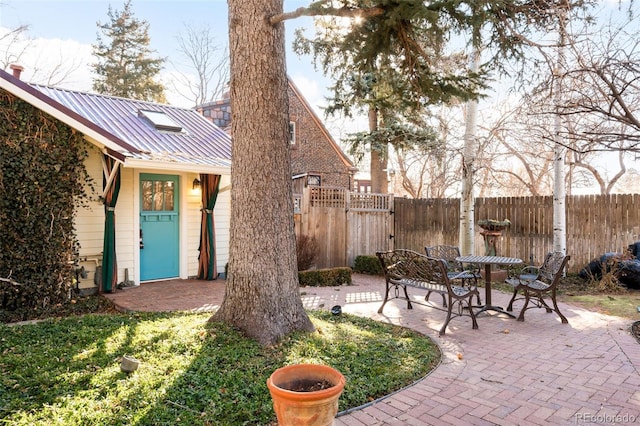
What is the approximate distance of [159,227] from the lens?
798 centimetres

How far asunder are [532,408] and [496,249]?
6974 millimetres

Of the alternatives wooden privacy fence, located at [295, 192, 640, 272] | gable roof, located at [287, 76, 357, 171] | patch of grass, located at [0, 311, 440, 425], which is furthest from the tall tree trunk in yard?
patch of grass, located at [0, 311, 440, 425]

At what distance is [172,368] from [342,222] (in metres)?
7.46

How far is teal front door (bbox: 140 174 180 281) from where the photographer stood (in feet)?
25.6

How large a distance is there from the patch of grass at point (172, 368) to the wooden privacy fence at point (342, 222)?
5.28 metres

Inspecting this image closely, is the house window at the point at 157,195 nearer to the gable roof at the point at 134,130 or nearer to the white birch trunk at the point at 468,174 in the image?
the gable roof at the point at 134,130

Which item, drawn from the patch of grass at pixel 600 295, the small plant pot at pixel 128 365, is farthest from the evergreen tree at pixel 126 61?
the small plant pot at pixel 128 365

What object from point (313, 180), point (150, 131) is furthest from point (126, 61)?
point (150, 131)

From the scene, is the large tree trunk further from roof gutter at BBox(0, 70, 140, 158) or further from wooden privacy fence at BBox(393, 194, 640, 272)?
wooden privacy fence at BBox(393, 194, 640, 272)

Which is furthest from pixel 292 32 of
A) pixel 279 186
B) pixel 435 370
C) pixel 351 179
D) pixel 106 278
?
pixel 435 370

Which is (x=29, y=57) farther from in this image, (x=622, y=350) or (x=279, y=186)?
(x=622, y=350)

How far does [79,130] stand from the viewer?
19.7 ft

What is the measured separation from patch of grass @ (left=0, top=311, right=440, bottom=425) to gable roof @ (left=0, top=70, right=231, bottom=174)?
2.76m

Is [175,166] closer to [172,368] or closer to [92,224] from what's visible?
[92,224]
